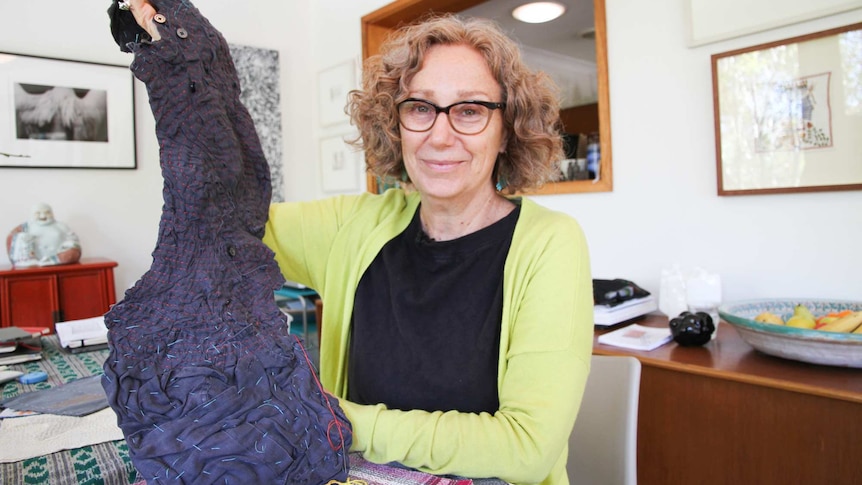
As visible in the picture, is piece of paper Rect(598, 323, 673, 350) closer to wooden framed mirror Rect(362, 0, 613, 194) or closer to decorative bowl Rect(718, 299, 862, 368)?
decorative bowl Rect(718, 299, 862, 368)

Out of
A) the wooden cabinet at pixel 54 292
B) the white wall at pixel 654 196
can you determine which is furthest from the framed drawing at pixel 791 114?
the wooden cabinet at pixel 54 292

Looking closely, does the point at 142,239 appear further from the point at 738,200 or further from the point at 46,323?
the point at 738,200

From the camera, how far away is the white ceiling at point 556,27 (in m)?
3.43

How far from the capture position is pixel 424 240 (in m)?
1.08

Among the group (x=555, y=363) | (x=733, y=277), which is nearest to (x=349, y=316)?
(x=555, y=363)

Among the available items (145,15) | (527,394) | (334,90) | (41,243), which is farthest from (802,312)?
(41,243)

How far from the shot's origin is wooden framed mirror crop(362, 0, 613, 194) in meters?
2.09

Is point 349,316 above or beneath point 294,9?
beneath

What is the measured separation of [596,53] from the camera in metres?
2.19

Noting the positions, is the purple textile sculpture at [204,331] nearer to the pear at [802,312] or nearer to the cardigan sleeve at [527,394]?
the cardigan sleeve at [527,394]

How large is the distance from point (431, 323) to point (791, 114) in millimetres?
1330

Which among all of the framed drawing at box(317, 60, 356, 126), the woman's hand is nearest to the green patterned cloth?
the woman's hand

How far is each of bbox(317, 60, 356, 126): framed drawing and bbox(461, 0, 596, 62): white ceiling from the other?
817 mm

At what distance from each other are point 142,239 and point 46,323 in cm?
76
